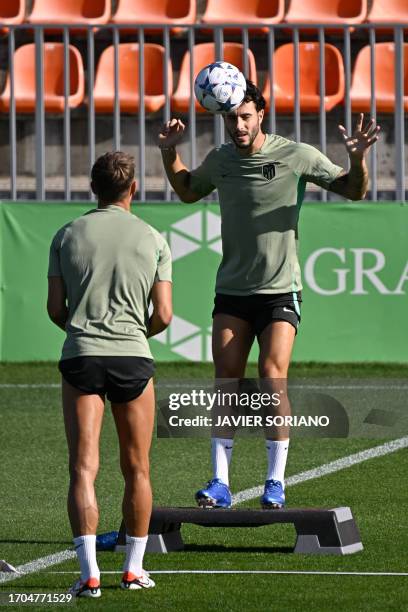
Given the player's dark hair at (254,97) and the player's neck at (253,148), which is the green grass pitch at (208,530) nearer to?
the player's neck at (253,148)

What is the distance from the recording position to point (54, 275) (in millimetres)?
5551

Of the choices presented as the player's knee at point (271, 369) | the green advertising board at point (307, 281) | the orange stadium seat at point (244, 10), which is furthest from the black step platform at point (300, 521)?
the orange stadium seat at point (244, 10)

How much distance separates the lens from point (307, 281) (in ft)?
43.3

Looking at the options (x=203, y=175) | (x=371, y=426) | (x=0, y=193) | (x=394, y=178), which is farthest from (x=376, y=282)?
(x=203, y=175)

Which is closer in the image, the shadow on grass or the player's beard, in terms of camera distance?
the shadow on grass

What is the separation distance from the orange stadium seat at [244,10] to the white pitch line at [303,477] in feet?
23.6

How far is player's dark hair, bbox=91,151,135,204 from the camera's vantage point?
554cm

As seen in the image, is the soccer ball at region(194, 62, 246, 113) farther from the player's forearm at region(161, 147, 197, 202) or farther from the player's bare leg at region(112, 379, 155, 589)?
the player's bare leg at region(112, 379, 155, 589)

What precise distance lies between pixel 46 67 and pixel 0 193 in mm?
1283

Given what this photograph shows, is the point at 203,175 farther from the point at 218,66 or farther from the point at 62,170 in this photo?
the point at 62,170

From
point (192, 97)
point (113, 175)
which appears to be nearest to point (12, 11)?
point (192, 97)

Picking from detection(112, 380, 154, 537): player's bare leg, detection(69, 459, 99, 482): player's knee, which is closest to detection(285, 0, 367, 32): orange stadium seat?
detection(112, 380, 154, 537): player's bare leg

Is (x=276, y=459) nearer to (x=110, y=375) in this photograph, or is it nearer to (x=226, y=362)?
(x=226, y=362)

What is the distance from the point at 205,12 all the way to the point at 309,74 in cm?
176
